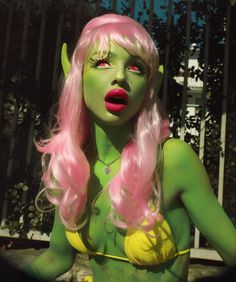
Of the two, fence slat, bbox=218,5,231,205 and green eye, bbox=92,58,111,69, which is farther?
fence slat, bbox=218,5,231,205

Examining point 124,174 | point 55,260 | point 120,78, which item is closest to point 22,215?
point 55,260

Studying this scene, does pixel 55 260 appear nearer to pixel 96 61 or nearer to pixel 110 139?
pixel 110 139

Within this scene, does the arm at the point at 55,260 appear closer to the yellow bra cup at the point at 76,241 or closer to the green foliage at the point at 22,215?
the yellow bra cup at the point at 76,241

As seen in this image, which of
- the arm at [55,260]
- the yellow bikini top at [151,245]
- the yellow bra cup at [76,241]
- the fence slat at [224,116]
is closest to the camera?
the yellow bikini top at [151,245]

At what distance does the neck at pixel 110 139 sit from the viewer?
1.60m

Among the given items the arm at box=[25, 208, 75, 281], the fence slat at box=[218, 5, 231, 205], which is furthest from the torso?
the fence slat at box=[218, 5, 231, 205]

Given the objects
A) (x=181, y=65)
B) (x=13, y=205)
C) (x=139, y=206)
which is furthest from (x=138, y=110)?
(x=13, y=205)

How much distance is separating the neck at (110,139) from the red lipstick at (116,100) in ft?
0.34

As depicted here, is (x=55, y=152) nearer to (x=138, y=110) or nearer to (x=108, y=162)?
(x=108, y=162)

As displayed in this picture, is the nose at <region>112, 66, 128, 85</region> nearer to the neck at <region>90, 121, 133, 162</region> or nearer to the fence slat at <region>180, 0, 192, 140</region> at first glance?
the neck at <region>90, 121, 133, 162</region>

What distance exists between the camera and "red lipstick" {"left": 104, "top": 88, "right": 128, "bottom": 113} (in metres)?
1.48

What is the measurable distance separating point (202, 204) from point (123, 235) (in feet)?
0.88

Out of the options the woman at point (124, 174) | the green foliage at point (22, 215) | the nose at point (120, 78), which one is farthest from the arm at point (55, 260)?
the green foliage at point (22, 215)

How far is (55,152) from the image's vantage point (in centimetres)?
163
